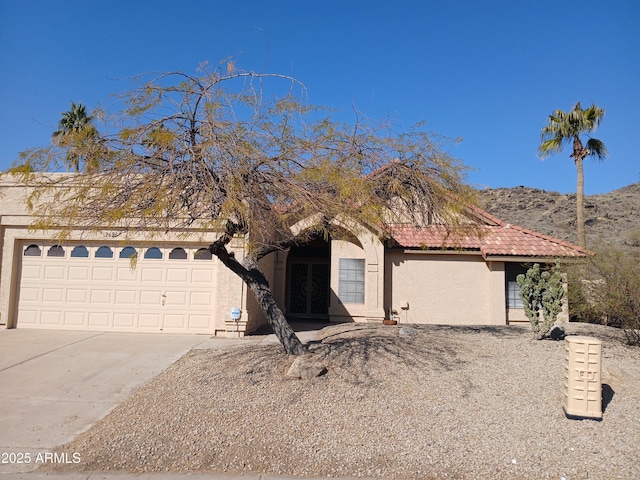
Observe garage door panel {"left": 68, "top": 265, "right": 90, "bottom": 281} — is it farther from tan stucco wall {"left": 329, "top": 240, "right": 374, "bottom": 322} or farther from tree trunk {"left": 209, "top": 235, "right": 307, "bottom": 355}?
tan stucco wall {"left": 329, "top": 240, "right": 374, "bottom": 322}

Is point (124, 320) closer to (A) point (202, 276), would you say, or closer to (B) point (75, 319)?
(B) point (75, 319)

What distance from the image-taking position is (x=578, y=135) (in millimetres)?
21625

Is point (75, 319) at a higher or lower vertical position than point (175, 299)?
lower

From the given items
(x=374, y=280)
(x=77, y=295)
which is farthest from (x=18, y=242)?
(x=374, y=280)

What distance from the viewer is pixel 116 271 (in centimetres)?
1270

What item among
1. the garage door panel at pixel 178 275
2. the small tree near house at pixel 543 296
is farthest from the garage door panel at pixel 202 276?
the small tree near house at pixel 543 296

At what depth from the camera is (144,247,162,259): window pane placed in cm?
1265

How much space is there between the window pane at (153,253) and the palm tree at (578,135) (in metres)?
18.3

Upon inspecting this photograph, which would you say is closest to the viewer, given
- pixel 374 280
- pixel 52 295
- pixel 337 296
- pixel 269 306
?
pixel 269 306

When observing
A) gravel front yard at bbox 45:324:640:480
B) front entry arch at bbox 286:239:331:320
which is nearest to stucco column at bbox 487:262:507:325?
front entry arch at bbox 286:239:331:320

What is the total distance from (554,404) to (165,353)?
7.57 meters

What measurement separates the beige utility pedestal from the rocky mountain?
25.7m

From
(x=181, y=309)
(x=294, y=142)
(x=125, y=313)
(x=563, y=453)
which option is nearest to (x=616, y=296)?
(x=563, y=453)

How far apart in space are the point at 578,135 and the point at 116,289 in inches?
831
